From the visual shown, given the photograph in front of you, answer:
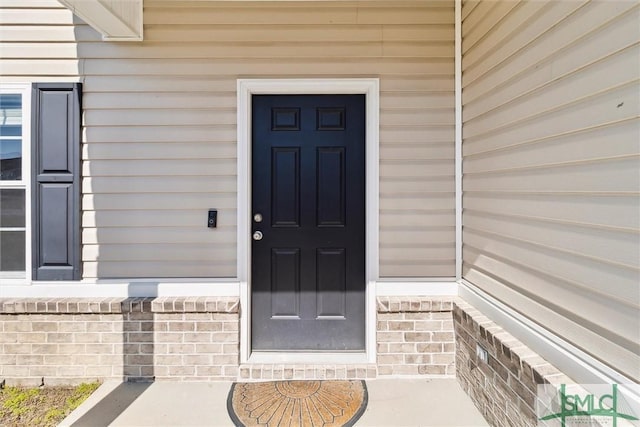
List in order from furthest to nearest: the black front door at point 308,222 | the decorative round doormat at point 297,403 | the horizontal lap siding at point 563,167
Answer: the black front door at point 308,222, the decorative round doormat at point 297,403, the horizontal lap siding at point 563,167

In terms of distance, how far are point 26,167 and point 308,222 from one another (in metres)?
2.10

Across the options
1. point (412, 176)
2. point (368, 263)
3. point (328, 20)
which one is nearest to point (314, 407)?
point (368, 263)

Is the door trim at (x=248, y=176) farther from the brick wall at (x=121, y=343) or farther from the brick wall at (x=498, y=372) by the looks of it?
the brick wall at (x=498, y=372)

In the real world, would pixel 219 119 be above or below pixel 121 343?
above

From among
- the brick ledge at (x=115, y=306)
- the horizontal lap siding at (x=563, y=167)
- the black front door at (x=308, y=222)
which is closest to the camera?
the horizontal lap siding at (x=563, y=167)

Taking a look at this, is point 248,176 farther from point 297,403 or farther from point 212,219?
point 297,403

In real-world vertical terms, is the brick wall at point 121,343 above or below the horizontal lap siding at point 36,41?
below

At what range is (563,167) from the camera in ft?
5.02

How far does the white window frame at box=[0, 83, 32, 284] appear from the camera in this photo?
2.51 metres

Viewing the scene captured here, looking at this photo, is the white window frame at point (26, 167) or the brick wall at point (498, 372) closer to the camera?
the brick wall at point (498, 372)

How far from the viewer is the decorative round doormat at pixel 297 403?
6.75ft

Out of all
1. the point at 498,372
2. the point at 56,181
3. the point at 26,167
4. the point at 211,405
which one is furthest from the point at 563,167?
the point at 26,167

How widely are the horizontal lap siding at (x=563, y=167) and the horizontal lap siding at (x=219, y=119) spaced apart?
37 centimetres

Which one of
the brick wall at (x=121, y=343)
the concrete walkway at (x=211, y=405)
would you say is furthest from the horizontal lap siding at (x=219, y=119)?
the concrete walkway at (x=211, y=405)
